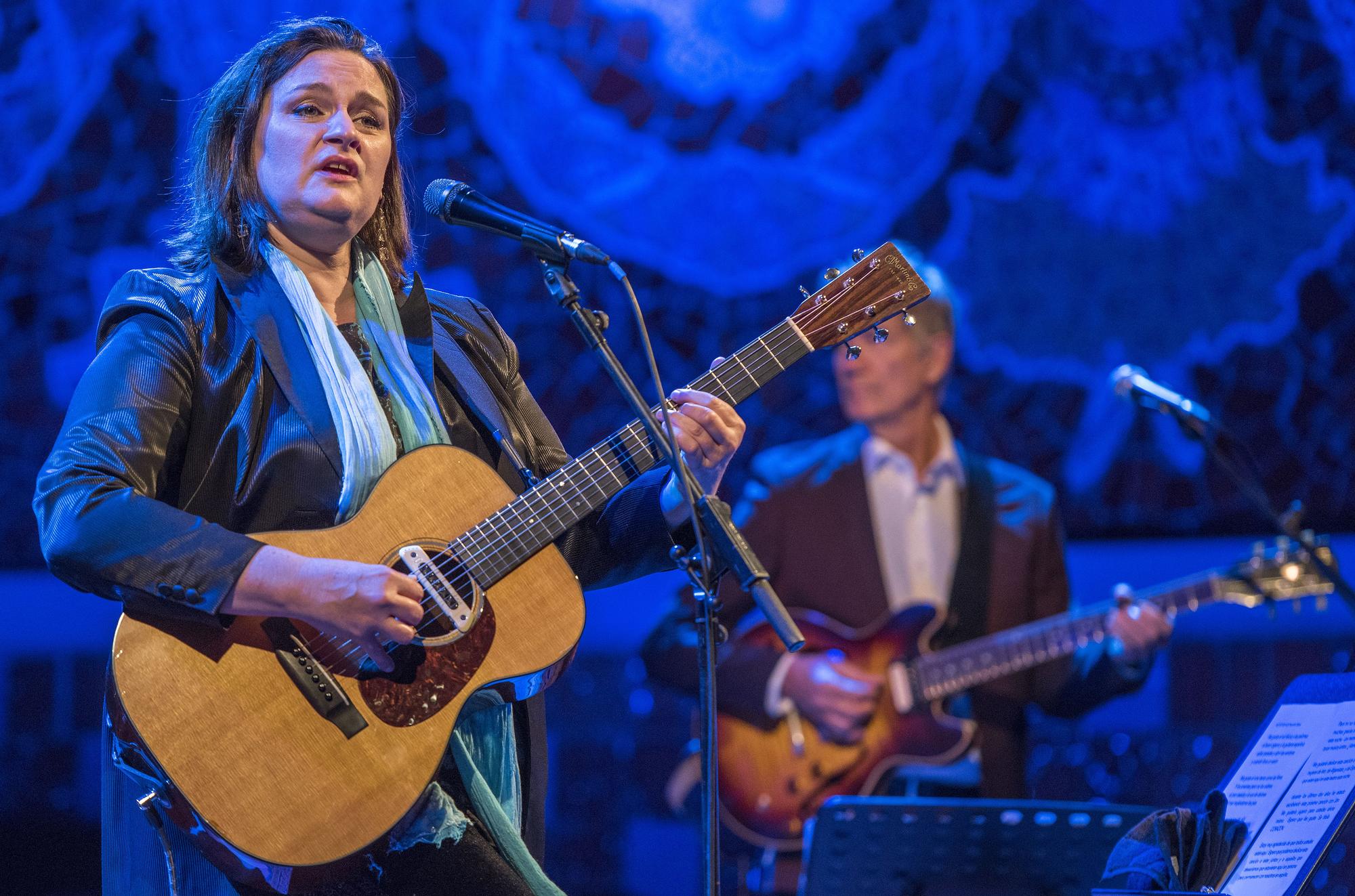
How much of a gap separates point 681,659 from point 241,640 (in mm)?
2346

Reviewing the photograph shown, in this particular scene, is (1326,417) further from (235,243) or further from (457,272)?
(235,243)

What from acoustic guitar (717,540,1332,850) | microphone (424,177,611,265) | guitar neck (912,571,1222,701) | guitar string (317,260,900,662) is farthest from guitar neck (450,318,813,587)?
guitar neck (912,571,1222,701)

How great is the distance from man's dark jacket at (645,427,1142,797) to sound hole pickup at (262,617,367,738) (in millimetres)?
2293

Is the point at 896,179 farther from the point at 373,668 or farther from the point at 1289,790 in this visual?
the point at 373,668

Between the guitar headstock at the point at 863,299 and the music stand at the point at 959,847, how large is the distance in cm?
112

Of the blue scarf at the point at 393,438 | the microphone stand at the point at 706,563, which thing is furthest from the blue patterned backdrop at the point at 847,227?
the microphone stand at the point at 706,563

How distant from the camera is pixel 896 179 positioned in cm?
457

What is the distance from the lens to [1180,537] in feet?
14.8

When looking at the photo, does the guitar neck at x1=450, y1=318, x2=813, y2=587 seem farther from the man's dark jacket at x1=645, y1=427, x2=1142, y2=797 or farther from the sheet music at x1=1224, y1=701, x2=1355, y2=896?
the man's dark jacket at x1=645, y1=427, x2=1142, y2=797

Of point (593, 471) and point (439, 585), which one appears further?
point (593, 471)

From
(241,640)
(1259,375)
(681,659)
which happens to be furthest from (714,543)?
(1259,375)

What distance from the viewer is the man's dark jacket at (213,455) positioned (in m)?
1.84

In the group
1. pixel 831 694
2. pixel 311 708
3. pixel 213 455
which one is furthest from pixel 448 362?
pixel 831 694

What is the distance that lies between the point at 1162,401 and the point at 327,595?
8.22 ft
